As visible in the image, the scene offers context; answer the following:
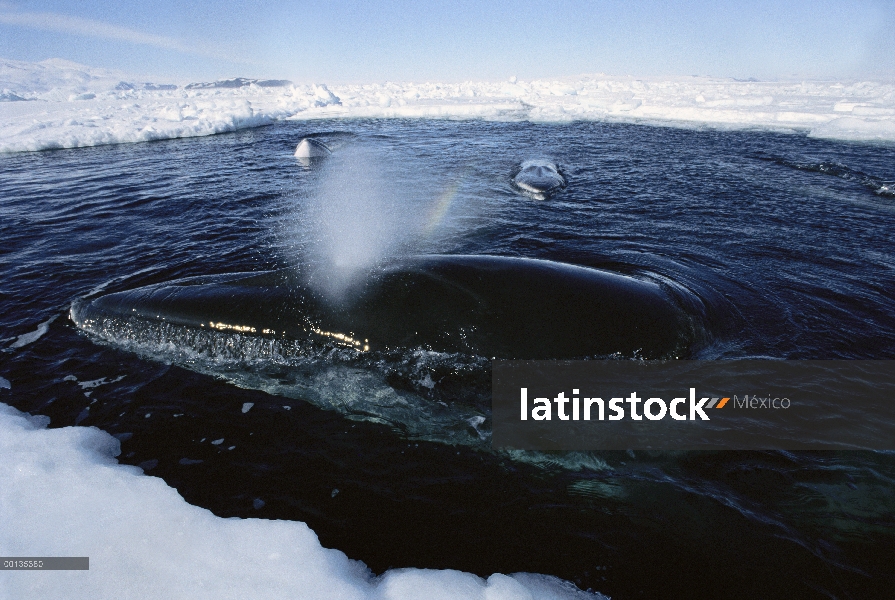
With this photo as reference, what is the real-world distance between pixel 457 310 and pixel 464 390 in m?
0.89

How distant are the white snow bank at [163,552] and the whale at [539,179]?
11.1m

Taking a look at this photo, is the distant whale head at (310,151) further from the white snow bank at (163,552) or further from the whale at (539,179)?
the white snow bank at (163,552)

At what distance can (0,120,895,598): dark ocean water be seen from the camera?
349 centimetres

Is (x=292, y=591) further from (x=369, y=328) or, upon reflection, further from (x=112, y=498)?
(x=369, y=328)

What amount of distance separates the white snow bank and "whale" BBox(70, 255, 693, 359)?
Result: 78.9 inches

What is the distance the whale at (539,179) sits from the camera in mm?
13328

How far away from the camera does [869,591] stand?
10.2ft

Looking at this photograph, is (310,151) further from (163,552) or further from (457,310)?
(163,552)

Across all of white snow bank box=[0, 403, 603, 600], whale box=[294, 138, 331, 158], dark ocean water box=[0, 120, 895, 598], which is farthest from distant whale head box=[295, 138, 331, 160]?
white snow bank box=[0, 403, 603, 600]

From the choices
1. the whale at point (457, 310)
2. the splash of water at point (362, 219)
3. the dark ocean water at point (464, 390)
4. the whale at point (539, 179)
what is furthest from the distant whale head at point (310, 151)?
the whale at point (457, 310)

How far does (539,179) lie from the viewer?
14.1m

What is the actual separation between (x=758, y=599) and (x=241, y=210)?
12.9m

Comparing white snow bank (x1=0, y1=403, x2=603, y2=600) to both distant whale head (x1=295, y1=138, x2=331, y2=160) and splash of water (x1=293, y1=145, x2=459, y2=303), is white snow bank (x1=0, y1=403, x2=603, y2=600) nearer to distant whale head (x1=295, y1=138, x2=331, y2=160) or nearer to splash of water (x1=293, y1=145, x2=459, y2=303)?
splash of water (x1=293, y1=145, x2=459, y2=303)

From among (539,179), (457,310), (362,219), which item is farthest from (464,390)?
(539,179)
